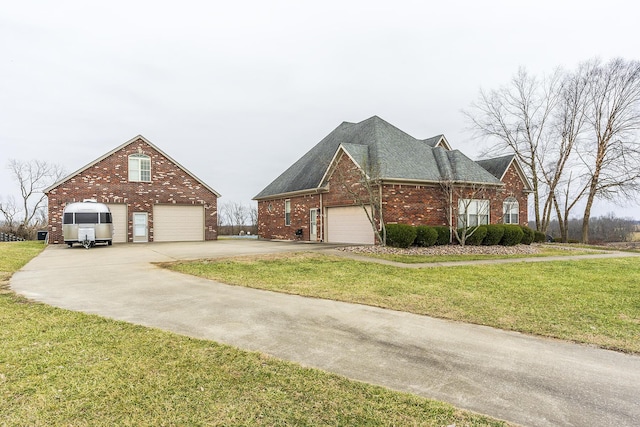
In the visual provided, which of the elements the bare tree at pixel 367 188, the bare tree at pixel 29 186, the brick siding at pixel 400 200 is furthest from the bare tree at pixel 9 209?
the bare tree at pixel 367 188

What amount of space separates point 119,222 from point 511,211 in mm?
25012

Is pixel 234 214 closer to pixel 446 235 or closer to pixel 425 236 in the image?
pixel 446 235

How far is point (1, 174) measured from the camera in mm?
39500

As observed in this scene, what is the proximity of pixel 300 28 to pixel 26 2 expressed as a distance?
32.2 feet

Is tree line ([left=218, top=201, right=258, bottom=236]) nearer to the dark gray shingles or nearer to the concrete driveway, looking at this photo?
the dark gray shingles

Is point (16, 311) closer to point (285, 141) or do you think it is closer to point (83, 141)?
point (285, 141)

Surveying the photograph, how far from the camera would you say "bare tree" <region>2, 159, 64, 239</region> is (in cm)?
3894

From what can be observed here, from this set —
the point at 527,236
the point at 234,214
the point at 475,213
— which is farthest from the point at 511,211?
the point at 234,214

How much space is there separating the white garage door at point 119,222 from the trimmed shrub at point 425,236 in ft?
60.9

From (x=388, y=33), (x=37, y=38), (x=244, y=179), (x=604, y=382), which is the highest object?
(x=388, y=33)

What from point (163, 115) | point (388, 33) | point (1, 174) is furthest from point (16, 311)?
point (1, 174)

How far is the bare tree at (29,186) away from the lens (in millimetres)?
38938

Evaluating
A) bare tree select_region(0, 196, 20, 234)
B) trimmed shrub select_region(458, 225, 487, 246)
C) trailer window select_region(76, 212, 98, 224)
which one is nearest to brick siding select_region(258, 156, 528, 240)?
trimmed shrub select_region(458, 225, 487, 246)

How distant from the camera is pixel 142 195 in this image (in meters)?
23.6
